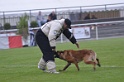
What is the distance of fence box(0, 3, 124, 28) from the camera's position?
37.7m

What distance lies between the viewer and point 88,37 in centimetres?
2941

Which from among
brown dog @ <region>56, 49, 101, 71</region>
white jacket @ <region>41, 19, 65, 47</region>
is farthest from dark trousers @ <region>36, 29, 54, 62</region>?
brown dog @ <region>56, 49, 101, 71</region>

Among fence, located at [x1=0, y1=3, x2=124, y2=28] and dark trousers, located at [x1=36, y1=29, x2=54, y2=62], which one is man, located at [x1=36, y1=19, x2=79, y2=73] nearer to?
dark trousers, located at [x1=36, y1=29, x2=54, y2=62]

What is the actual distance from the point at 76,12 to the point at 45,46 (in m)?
26.7

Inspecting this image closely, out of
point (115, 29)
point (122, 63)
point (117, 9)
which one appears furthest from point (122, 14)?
point (122, 63)

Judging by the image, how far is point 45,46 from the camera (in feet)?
39.0

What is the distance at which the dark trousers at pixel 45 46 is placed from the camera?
11.8 metres

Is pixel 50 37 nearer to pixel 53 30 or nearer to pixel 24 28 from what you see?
pixel 53 30

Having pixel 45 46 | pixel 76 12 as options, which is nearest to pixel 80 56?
pixel 45 46

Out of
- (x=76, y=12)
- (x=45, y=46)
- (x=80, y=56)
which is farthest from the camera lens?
(x=76, y=12)

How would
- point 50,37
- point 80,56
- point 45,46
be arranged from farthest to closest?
point 80,56 < point 45,46 < point 50,37

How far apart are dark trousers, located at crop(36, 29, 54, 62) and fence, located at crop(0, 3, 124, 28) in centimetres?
2489

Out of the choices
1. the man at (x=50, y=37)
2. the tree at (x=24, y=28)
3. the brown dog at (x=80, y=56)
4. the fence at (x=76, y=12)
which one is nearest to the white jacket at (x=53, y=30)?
the man at (x=50, y=37)

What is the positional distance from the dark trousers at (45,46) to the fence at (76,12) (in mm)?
24889
